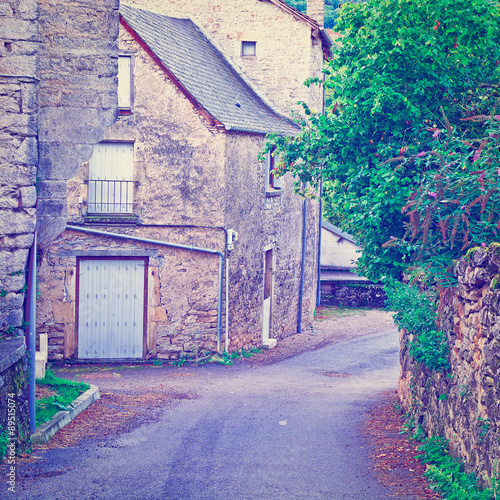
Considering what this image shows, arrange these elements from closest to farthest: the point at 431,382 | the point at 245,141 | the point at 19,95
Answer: the point at 19,95 < the point at 431,382 < the point at 245,141

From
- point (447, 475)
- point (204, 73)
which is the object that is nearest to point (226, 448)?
point (447, 475)

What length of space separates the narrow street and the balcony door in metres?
3.68

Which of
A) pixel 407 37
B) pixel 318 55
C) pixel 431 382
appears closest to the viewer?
pixel 431 382

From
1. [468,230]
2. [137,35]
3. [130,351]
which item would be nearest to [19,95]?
[468,230]

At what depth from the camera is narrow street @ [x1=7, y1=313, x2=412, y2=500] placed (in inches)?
229

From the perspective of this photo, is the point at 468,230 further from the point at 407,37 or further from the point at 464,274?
the point at 407,37

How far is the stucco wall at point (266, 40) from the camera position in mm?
18500

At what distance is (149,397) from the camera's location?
34.4ft

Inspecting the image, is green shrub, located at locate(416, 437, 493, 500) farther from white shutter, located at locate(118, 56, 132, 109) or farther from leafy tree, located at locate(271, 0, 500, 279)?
white shutter, located at locate(118, 56, 132, 109)

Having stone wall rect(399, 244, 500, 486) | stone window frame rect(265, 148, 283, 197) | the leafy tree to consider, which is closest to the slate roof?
stone window frame rect(265, 148, 283, 197)

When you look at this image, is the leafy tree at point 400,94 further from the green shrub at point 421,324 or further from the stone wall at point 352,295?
the stone wall at point 352,295

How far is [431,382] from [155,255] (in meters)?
8.22

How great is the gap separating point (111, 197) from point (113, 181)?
352mm

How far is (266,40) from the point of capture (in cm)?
1866
